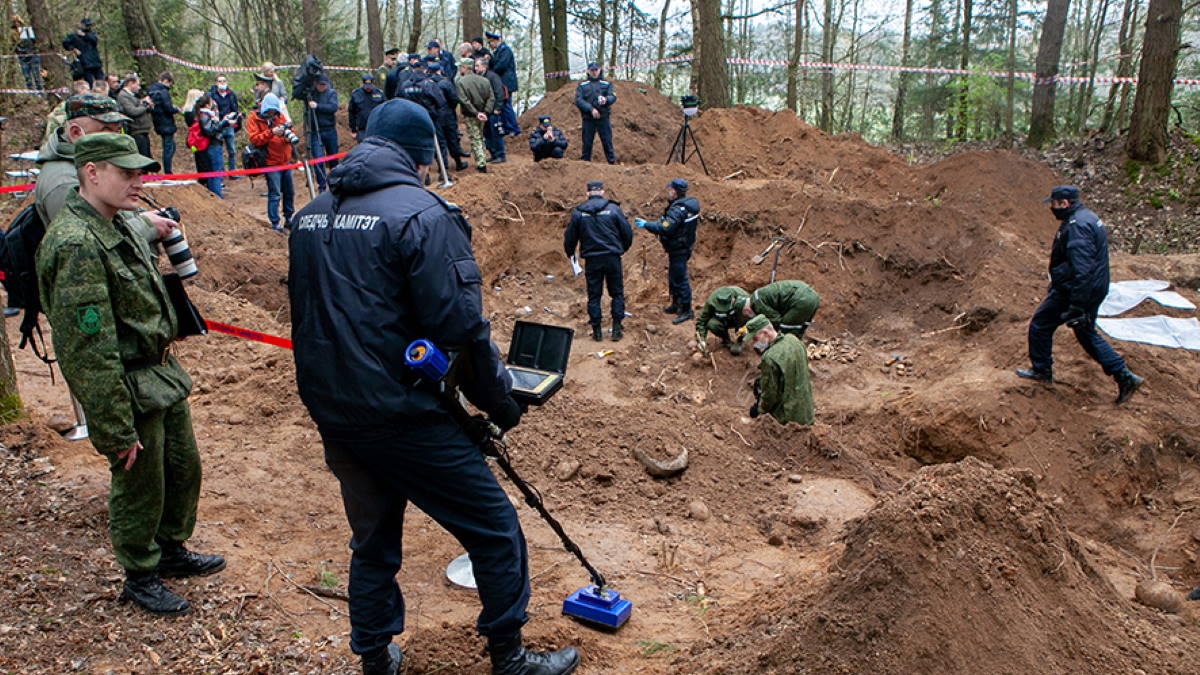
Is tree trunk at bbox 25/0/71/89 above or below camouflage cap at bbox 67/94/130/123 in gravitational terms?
above

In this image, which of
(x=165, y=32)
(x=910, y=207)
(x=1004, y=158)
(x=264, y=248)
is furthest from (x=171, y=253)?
(x=165, y=32)

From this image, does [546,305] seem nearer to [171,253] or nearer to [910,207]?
[910,207]

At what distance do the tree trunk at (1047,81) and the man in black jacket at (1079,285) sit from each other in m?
10.3

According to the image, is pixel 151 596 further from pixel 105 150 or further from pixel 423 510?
pixel 105 150

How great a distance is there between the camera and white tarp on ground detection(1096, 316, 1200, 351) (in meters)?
8.76

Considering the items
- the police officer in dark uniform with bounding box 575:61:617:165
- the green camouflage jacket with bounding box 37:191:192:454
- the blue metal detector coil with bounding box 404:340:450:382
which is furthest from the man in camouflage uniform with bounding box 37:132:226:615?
the police officer in dark uniform with bounding box 575:61:617:165

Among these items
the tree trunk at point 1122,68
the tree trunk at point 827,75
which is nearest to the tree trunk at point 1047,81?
the tree trunk at point 1122,68

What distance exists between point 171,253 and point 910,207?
1104 cm

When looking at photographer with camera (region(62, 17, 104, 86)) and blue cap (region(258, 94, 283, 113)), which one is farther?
photographer with camera (region(62, 17, 104, 86))

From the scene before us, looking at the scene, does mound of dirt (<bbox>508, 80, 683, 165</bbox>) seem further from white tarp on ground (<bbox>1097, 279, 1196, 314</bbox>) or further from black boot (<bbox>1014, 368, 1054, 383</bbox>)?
black boot (<bbox>1014, 368, 1054, 383</bbox>)

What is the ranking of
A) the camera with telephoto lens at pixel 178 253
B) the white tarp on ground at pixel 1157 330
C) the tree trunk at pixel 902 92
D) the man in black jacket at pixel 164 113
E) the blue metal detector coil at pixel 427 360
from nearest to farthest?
the blue metal detector coil at pixel 427 360, the camera with telephoto lens at pixel 178 253, the white tarp on ground at pixel 1157 330, the man in black jacket at pixel 164 113, the tree trunk at pixel 902 92

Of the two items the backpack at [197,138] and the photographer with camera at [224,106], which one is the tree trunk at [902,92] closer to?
the photographer with camera at [224,106]

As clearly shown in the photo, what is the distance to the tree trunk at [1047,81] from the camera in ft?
54.7

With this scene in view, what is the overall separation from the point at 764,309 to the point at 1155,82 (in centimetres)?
818
